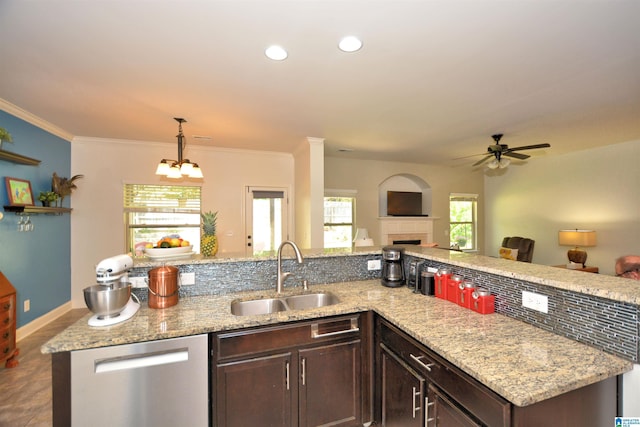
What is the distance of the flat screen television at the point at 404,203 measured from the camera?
20.2 ft

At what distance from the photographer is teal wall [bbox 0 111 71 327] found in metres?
3.03

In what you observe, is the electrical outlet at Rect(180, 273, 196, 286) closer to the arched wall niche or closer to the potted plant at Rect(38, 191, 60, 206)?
the potted plant at Rect(38, 191, 60, 206)

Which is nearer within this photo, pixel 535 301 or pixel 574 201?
pixel 535 301

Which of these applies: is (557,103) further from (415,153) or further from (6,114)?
(6,114)

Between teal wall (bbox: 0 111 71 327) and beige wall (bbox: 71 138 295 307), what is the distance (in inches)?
5.4

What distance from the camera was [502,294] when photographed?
1.60 metres

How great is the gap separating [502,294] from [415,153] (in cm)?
423

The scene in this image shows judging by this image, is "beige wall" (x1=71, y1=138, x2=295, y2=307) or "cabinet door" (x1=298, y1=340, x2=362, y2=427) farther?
"beige wall" (x1=71, y1=138, x2=295, y2=307)

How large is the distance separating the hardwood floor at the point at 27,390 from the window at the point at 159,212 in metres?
1.80

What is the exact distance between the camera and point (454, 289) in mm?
1818

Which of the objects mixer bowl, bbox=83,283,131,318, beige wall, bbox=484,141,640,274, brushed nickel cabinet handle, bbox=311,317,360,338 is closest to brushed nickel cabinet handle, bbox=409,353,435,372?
brushed nickel cabinet handle, bbox=311,317,360,338

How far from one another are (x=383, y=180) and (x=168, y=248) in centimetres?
490

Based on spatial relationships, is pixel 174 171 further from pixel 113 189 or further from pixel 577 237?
pixel 577 237

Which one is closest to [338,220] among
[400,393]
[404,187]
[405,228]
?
[405,228]
